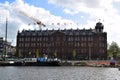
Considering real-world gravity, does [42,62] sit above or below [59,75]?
above

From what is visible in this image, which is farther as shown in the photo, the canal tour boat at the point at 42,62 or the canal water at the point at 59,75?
the canal tour boat at the point at 42,62

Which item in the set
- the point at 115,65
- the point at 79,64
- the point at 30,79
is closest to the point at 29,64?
the point at 79,64

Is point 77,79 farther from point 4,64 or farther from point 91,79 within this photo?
point 4,64

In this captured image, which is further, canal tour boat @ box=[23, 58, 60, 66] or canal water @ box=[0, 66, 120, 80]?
canal tour boat @ box=[23, 58, 60, 66]

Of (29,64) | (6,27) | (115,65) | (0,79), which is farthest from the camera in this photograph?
(6,27)

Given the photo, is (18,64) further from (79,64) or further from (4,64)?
(79,64)

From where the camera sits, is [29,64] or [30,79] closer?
[30,79]

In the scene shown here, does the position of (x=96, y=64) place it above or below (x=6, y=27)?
below

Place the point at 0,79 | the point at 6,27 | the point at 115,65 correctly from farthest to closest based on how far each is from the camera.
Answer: the point at 6,27, the point at 115,65, the point at 0,79

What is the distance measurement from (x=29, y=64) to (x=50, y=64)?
1285 cm

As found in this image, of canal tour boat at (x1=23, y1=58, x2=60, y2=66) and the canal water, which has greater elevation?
canal tour boat at (x1=23, y1=58, x2=60, y2=66)

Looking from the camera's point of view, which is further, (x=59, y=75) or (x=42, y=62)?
(x=42, y=62)

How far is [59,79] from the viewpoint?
241 ft

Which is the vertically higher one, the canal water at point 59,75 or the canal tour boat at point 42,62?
the canal tour boat at point 42,62
